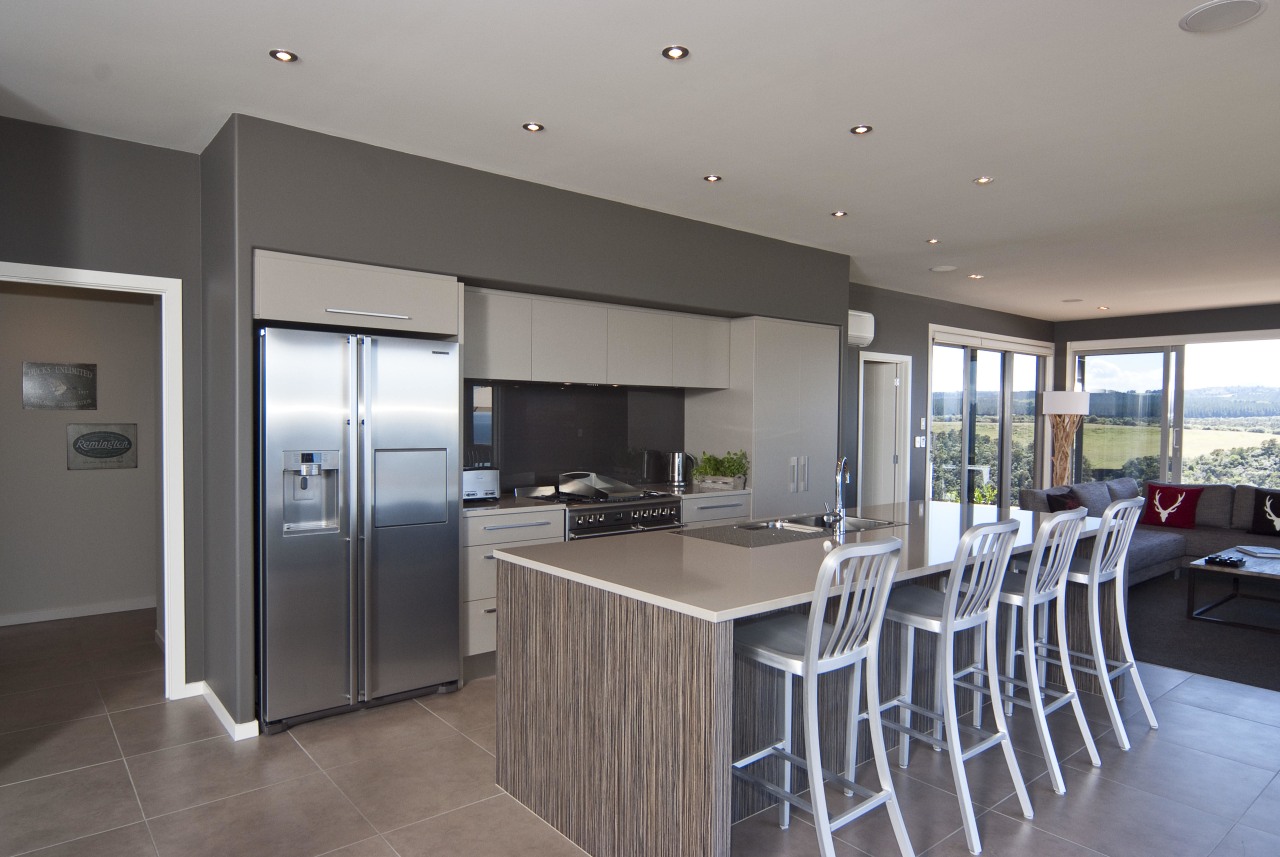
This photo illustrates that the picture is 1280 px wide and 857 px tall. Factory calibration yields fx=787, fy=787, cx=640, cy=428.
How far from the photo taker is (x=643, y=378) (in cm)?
484

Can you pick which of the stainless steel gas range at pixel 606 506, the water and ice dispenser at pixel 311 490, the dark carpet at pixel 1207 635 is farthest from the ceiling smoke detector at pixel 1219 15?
the water and ice dispenser at pixel 311 490

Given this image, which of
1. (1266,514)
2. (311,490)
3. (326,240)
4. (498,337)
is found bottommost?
(1266,514)

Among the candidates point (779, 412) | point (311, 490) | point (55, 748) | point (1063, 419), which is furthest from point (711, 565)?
point (1063, 419)

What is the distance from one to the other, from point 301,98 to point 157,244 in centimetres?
113

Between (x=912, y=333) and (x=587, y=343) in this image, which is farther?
(x=912, y=333)

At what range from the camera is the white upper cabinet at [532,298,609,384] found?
4359 mm

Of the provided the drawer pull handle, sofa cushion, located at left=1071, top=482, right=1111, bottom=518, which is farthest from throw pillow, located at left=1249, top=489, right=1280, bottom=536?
the drawer pull handle

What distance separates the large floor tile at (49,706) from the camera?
133 inches

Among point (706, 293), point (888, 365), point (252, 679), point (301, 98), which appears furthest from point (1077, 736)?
point (888, 365)

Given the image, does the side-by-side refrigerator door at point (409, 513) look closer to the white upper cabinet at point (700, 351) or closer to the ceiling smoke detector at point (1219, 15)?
the white upper cabinet at point (700, 351)

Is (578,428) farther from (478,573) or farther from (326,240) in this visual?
(326,240)

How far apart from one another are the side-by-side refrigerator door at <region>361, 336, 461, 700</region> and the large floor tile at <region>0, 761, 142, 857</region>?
98cm

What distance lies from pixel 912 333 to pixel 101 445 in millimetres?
6664

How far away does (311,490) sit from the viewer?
3361 millimetres
